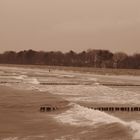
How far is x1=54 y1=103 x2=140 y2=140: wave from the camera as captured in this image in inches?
462

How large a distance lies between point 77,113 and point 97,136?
467 centimetres

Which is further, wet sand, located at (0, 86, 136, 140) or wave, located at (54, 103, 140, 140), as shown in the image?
wave, located at (54, 103, 140, 140)

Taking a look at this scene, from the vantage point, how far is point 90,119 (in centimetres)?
1371

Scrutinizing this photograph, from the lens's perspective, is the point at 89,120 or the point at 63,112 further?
the point at 63,112

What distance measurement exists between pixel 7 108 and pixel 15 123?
3737mm

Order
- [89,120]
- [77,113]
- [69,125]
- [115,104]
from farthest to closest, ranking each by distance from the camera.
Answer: [115,104] < [77,113] < [89,120] < [69,125]

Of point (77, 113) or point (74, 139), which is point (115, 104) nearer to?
point (77, 113)

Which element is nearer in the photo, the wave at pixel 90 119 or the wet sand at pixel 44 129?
the wet sand at pixel 44 129

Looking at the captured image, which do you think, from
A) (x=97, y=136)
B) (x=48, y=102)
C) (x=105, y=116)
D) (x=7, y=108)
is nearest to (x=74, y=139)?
(x=97, y=136)

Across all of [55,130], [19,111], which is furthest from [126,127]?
[19,111]

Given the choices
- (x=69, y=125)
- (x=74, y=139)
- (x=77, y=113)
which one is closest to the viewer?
(x=74, y=139)

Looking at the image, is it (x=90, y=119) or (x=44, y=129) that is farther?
(x=90, y=119)

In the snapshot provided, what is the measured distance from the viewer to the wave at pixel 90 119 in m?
11.7

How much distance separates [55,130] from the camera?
1152 cm
